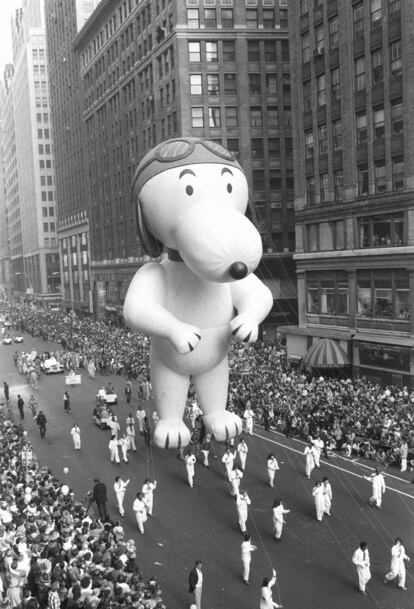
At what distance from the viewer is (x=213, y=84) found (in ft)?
163

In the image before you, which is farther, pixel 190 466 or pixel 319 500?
pixel 190 466

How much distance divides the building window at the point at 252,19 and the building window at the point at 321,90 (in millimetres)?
17646

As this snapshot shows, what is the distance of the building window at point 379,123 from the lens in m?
30.6

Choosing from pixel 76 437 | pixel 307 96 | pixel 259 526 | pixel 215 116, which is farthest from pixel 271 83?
pixel 259 526

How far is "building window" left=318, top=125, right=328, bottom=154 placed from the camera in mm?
34688

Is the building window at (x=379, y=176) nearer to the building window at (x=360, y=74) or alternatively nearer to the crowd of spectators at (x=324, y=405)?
the building window at (x=360, y=74)

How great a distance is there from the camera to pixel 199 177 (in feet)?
22.0

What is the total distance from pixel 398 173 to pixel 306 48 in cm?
1098

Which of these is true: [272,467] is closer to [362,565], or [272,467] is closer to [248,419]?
[248,419]

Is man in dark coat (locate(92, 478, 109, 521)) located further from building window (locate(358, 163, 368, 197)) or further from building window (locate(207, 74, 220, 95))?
building window (locate(207, 74, 220, 95))

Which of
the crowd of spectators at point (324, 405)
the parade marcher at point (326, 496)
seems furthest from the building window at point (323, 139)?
the parade marcher at point (326, 496)

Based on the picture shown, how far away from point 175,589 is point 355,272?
23166mm

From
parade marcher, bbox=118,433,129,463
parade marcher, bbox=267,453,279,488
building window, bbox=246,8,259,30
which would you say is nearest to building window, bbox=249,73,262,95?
building window, bbox=246,8,259,30

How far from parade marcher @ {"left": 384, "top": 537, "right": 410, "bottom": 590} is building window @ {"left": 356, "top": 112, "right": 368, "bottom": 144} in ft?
77.6
